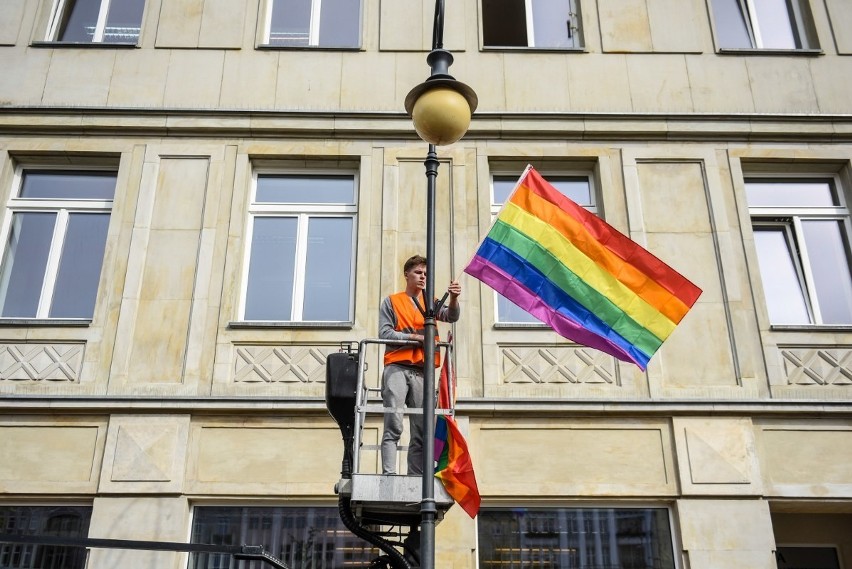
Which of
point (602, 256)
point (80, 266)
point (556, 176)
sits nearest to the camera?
point (602, 256)

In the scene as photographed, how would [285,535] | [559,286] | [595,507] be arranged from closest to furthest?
[559,286], [285,535], [595,507]

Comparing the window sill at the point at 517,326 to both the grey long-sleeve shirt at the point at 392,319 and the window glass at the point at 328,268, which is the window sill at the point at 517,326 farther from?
the grey long-sleeve shirt at the point at 392,319

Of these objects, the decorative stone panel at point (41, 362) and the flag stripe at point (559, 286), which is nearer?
the flag stripe at point (559, 286)

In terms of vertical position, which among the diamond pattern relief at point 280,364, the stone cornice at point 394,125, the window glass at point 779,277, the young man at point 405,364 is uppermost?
the stone cornice at point 394,125

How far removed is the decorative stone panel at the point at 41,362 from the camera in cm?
962

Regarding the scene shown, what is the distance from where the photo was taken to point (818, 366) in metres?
9.84

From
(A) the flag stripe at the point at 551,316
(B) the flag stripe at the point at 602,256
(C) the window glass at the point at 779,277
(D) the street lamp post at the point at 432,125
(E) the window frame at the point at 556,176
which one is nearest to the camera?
(D) the street lamp post at the point at 432,125

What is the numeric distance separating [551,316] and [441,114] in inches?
77.1

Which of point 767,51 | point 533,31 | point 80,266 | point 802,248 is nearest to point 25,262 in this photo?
point 80,266

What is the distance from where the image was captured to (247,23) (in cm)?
1158

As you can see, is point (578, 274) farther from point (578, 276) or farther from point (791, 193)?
point (791, 193)

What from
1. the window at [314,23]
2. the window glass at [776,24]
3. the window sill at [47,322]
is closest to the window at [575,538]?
the window sill at [47,322]

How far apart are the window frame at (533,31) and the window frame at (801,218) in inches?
109

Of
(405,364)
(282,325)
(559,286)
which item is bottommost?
(405,364)
